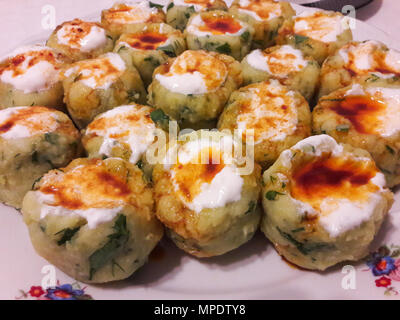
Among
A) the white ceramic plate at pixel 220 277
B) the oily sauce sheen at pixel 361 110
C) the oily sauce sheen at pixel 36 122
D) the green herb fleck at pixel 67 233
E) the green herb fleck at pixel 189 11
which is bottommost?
the white ceramic plate at pixel 220 277

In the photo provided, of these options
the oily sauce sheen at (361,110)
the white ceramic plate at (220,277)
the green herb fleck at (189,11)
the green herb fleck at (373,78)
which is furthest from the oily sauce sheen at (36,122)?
the green herb fleck at (373,78)

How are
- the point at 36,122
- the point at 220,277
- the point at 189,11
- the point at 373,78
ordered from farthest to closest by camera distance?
the point at 189,11 → the point at 373,78 → the point at 36,122 → the point at 220,277

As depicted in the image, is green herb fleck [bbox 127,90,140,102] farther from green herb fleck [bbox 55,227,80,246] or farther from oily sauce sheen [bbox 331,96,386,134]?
oily sauce sheen [bbox 331,96,386,134]

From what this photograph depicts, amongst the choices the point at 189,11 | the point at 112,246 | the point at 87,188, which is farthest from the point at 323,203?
the point at 189,11

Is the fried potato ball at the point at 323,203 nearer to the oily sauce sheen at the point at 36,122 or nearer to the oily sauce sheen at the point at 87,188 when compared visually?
the oily sauce sheen at the point at 87,188

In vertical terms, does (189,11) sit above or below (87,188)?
above

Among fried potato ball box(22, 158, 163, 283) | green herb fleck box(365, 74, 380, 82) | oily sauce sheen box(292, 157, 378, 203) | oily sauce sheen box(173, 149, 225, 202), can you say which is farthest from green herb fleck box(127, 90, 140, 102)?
green herb fleck box(365, 74, 380, 82)

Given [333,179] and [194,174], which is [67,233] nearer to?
[194,174]

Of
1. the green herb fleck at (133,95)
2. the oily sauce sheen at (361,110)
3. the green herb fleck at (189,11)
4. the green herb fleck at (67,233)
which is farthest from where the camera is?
the green herb fleck at (189,11)

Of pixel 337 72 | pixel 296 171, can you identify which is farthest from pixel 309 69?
pixel 296 171

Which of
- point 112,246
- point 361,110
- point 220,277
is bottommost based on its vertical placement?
point 220,277
